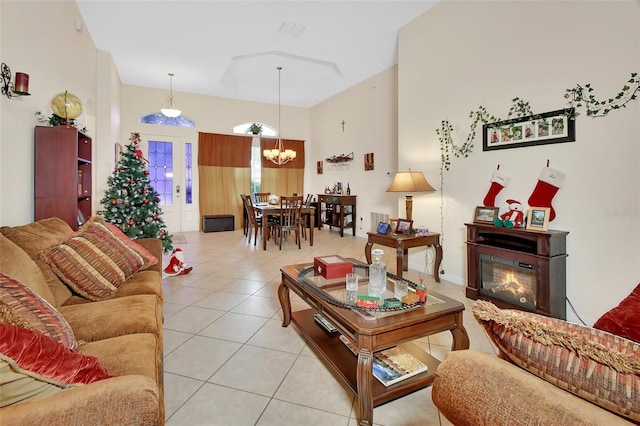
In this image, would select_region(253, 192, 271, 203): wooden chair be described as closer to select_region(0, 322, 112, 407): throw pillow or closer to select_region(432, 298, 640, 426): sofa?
select_region(0, 322, 112, 407): throw pillow

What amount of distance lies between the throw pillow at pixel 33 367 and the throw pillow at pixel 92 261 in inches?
43.3

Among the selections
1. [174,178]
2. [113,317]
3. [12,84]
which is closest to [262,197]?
[174,178]

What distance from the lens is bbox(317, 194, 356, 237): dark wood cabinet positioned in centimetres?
669

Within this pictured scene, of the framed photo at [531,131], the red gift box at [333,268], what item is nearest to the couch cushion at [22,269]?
the red gift box at [333,268]

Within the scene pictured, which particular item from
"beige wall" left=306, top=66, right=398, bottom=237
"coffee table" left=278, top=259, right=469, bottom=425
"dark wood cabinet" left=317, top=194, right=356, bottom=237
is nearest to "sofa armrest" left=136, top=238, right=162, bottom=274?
"coffee table" left=278, top=259, right=469, bottom=425

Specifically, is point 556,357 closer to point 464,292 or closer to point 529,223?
point 529,223

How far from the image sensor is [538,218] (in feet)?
8.63

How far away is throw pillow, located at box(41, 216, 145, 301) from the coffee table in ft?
3.85

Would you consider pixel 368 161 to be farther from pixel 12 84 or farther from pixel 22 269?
pixel 22 269

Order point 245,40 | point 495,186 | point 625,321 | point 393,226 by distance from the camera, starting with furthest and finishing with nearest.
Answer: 1. point 245,40
2. point 393,226
3. point 495,186
4. point 625,321

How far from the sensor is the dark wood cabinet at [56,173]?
2566 mm

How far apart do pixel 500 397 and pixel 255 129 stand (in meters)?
7.80

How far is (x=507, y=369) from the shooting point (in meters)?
0.77

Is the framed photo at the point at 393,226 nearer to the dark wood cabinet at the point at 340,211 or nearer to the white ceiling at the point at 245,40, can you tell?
the white ceiling at the point at 245,40
